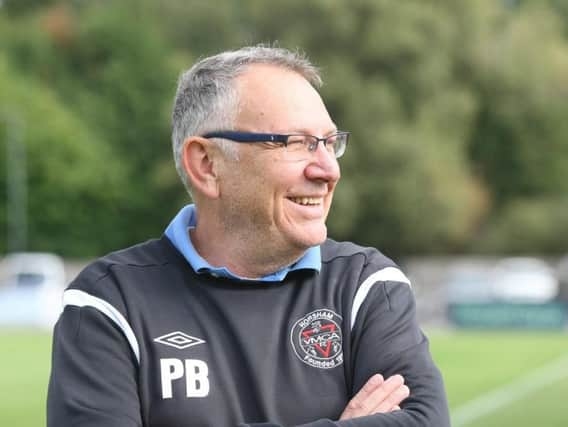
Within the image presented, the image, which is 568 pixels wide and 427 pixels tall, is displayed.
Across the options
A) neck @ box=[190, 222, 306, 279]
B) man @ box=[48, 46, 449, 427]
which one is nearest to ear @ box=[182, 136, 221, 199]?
man @ box=[48, 46, 449, 427]

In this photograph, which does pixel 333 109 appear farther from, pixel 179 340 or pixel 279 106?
pixel 179 340

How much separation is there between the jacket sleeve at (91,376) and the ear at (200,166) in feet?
1.49

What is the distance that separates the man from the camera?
3699mm

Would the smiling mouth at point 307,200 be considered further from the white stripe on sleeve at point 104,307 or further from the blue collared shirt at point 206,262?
the white stripe on sleeve at point 104,307

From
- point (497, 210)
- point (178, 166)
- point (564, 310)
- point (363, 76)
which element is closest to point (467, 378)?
point (564, 310)

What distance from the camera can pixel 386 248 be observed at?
56188 mm

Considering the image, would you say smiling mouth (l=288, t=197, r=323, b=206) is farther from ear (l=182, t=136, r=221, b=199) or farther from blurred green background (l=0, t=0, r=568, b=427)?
blurred green background (l=0, t=0, r=568, b=427)

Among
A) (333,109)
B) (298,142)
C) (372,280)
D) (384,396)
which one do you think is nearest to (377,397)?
(384,396)

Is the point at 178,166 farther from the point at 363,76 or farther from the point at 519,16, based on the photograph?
the point at 519,16

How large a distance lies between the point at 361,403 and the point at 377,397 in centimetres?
5

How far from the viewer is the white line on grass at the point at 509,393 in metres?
15.6

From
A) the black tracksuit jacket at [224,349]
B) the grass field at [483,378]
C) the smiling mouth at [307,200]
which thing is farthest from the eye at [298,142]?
the grass field at [483,378]

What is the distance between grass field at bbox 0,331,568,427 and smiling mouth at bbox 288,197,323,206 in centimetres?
1104

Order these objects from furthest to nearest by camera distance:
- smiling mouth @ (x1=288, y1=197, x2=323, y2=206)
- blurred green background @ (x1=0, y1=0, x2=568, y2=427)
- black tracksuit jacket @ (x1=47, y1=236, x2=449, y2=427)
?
blurred green background @ (x1=0, y1=0, x2=568, y2=427), smiling mouth @ (x1=288, y1=197, x2=323, y2=206), black tracksuit jacket @ (x1=47, y1=236, x2=449, y2=427)
